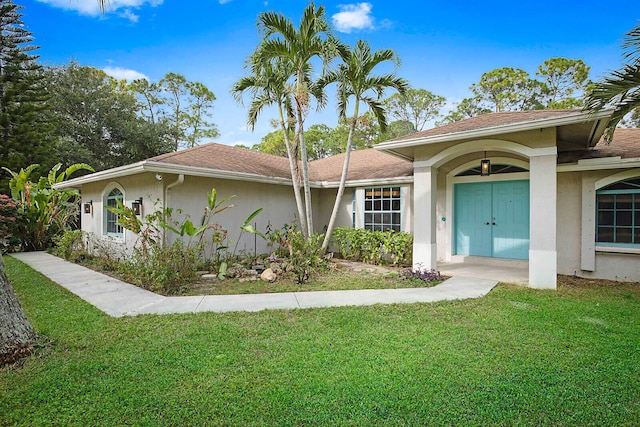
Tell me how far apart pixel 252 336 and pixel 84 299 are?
4.04 meters

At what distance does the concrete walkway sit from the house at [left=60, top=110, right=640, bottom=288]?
1.53m

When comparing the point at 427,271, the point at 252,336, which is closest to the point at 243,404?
the point at 252,336

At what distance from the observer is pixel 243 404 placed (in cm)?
283

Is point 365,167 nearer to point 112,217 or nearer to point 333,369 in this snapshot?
point 112,217

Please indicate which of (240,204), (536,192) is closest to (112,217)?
(240,204)

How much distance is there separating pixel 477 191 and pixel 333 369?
324 inches

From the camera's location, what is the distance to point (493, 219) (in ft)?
31.1

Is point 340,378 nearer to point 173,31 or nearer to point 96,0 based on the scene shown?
point 96,0

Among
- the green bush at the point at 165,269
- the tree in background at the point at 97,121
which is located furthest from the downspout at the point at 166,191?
the tree in background at the point at 97,121

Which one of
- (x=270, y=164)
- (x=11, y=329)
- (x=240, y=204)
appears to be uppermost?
(x=270, y=164)

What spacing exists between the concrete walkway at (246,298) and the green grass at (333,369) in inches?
18.8

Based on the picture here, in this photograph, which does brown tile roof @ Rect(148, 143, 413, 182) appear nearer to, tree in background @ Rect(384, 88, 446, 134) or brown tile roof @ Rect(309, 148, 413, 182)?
brown tile roof @ Rect(309, 148, 413, 182)

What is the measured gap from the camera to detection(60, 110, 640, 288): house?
688 centimetres

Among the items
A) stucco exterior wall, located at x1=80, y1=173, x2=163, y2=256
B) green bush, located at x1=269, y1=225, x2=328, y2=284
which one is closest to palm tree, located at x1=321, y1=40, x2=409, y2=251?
green bush, located at x1=269, y1=225, x2=328, y2=284
